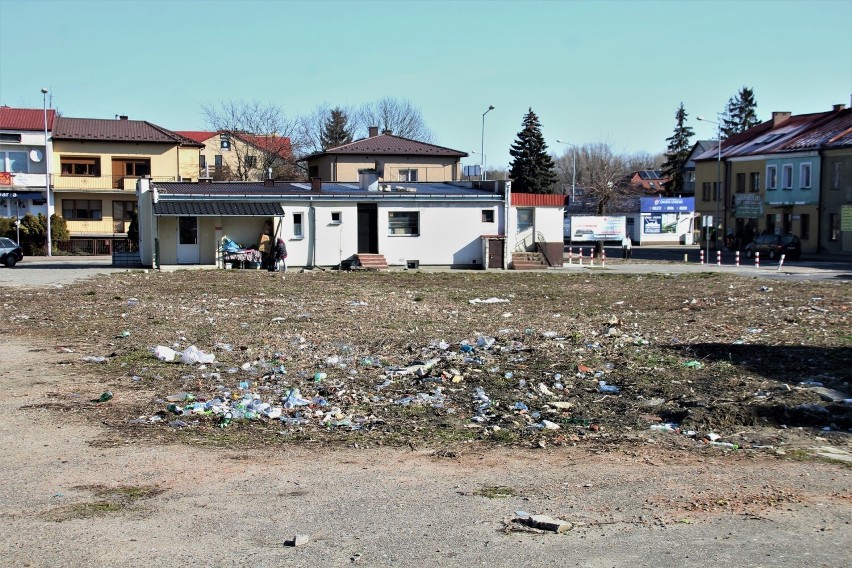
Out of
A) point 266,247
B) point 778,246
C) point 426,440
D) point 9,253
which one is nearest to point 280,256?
point 266,247

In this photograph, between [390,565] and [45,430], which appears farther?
[45,430]

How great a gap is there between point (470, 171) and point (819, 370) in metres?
47.6

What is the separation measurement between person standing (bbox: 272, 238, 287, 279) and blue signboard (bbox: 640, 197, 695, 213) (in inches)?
1599

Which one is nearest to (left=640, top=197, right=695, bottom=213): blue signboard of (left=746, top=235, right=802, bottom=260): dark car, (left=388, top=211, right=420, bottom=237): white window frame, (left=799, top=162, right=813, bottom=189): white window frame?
(left=799, top=162, right=813, bottom=189): white window frame

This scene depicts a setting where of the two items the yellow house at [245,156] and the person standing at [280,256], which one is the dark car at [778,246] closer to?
the person standing at [280,256]

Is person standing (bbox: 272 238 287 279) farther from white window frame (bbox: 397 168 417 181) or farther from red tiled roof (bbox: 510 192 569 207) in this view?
white window frame (bbox: 397 168 417 181)

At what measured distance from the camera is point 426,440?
9.09m

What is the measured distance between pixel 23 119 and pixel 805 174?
50004 mm

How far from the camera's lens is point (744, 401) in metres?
10.5

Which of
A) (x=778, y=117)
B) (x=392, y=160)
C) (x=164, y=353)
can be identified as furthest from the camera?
(x=778, y=117)

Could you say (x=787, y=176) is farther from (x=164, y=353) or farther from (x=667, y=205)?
(x=164, y=353)

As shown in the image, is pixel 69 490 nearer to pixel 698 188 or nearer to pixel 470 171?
pixel 470 171

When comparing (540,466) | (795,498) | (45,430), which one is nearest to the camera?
(795,498)

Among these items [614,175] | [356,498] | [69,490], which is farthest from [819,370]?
[614,175]
